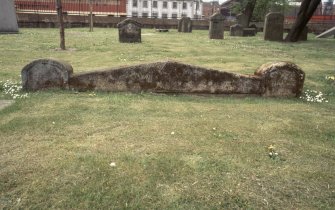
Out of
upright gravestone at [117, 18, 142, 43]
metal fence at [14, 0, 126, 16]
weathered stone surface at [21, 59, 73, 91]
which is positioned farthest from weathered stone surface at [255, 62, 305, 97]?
metal fence at [14, 0, 126, 16]

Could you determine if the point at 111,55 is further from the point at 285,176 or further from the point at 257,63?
the point at 285,176

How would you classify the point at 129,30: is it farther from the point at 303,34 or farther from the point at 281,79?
the point at 281,79

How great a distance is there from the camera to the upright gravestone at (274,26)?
1850 centimetres

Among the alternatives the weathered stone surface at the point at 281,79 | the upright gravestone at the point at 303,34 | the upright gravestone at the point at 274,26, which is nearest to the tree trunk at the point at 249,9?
the upright gravestone at the point at 303,34

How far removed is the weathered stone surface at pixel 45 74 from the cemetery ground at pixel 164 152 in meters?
0.23

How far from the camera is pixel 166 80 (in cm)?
622

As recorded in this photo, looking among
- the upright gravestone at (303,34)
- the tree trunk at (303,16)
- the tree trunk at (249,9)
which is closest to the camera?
the tree trunk at (303,16)

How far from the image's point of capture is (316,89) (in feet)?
24.0

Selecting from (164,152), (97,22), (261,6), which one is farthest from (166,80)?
(261,6)

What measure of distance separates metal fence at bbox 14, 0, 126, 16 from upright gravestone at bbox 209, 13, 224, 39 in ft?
60.1

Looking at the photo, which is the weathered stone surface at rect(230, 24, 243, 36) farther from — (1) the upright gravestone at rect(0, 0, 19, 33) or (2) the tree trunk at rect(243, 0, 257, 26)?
(1) the upright gravestone at rect(0, 0, 19, 33)

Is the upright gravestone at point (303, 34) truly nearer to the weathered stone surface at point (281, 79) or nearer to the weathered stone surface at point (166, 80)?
the weathered stone surface at point (281, 79)

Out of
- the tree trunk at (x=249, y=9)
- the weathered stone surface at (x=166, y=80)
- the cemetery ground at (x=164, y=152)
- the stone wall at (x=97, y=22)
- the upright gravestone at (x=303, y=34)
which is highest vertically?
the tree trunk at (x=249, y=9)

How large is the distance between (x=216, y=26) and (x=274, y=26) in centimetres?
385
